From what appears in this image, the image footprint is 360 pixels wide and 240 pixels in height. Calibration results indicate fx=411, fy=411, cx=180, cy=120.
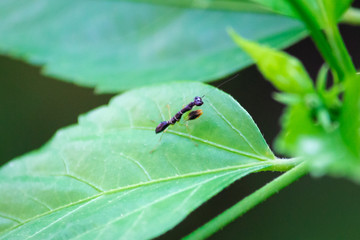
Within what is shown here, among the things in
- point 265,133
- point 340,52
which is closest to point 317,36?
point 340,52

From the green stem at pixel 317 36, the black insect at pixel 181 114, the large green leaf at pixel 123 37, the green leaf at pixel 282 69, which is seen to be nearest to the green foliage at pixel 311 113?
the green leaf at pixel 282 69

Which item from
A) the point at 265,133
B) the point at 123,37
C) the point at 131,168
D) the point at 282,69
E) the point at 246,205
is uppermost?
the point at 123,37

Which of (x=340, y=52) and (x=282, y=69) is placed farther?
(x=340, y=52)

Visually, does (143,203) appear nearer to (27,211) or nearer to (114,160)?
(114,160)

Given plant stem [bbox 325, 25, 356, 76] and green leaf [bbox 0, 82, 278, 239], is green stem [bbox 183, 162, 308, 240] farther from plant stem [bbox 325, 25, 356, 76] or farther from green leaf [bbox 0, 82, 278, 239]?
plant stem [bbox 325, 25, 356, 76]

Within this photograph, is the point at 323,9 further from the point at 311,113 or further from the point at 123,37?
the point at 123,37

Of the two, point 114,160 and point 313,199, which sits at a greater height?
point 114,160

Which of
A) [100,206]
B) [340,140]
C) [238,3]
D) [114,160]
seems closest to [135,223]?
[100,206]
